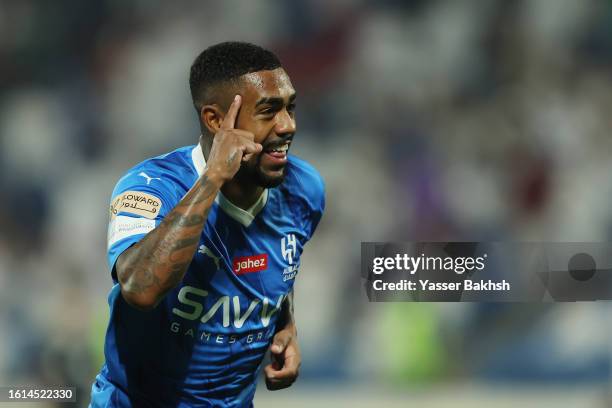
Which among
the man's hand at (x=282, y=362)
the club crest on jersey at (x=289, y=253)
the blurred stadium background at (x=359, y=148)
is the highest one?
the blurred stadium background at (x=359, y=148)

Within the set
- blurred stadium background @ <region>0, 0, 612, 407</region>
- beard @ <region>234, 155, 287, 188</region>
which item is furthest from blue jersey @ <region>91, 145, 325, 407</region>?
blurred stadium background @ <region>0, 0, 612, 407</region>

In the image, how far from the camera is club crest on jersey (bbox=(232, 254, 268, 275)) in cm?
246

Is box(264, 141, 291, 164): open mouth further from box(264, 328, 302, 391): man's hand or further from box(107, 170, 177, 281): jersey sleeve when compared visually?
box(264, 328, 302, 391): man's hand

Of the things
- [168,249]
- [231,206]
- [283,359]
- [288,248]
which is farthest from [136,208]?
[283,359]

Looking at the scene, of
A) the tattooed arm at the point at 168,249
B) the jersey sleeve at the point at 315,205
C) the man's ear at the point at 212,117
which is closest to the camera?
the tattooed arm at the point at 168,249

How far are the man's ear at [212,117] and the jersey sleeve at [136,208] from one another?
0.78 ft

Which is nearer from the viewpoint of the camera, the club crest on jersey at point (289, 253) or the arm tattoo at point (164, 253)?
the arm tattoo at point (164, 253)

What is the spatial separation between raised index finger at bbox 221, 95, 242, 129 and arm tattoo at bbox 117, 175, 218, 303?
302 millimetres

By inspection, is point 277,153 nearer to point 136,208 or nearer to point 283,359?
point 136,208

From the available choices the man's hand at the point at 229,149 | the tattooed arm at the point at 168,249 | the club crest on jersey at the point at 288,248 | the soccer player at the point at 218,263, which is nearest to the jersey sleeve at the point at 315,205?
the club crest on jersey at the point at 288,248

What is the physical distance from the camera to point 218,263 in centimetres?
242

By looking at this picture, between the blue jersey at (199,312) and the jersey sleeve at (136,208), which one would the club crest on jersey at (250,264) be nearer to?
the blue jersey at (199,312)

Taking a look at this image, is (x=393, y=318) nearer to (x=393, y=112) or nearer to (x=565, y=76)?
(x=393, y=112)

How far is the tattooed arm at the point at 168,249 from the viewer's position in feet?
6.66
